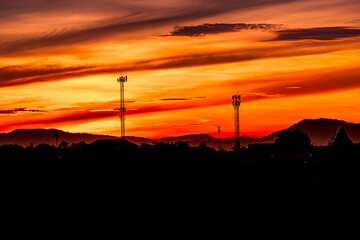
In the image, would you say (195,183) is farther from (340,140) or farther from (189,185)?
(340,140)

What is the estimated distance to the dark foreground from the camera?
87.6 m

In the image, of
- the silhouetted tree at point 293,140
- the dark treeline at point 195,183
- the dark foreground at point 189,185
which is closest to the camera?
the dark foreground at point 189,185

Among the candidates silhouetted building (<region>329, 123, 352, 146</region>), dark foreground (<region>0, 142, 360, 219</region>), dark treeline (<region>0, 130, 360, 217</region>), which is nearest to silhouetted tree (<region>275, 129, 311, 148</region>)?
dark treeline (<region>0, 130, 360, 217</region>)

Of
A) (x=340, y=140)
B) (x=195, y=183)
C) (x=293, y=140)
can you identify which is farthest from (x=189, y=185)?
(x=293, y=140)

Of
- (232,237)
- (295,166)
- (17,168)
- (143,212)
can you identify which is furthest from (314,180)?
(17,168)

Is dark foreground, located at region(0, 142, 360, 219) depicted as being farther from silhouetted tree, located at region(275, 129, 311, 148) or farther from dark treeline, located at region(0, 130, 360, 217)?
silhouetted tree, located at region(275, 129, 311, 148)

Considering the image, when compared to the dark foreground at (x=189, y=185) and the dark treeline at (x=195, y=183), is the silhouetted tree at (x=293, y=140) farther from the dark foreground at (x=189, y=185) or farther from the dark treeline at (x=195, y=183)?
the dark foreground at (x=189, y=185)

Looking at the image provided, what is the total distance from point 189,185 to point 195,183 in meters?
2.74

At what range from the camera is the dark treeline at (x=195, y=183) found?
89562 millimetres

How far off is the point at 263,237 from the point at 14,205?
38292 millimetres

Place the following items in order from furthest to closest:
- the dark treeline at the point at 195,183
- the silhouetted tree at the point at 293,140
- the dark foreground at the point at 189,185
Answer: the silhouetted tree at the point at 293,140 < the dark treeline at the point at 195,183 < the dark foreground at the point at 189,185

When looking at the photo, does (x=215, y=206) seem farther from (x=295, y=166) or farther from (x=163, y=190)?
(x=295, y=166)

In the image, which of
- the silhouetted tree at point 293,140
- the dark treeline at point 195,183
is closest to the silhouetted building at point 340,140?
the dark treeline at point 195,183

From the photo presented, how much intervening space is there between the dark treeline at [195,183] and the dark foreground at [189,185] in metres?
0.14
